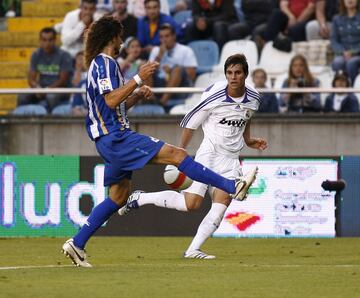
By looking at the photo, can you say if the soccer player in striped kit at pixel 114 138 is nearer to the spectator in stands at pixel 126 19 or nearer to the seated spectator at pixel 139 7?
the spectator in stands at pixel 126 19

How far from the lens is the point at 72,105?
19.9 metres

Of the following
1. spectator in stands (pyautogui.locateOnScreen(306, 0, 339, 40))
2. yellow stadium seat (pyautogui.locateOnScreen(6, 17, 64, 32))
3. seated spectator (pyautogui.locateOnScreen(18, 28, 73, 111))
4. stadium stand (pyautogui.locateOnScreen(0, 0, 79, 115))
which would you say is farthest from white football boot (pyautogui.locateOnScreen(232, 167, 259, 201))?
yellow stadium seat (pyautogui.locateOnScreen(6, 17, 64, 32))

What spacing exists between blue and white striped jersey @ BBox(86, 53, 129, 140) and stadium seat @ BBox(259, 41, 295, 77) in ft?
31.1

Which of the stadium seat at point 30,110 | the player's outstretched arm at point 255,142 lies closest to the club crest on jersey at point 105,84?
the player's outstretched arm at point 255,142

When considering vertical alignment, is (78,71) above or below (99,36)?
below

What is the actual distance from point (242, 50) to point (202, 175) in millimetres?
9797

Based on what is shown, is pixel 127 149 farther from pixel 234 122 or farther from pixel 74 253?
pixel 234 122

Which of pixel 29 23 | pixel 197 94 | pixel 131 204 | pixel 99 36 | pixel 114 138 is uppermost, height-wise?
pixel 99 36

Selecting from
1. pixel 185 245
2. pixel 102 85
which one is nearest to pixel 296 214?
pixel 185 245

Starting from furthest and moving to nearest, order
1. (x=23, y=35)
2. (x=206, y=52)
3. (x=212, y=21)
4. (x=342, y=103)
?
(x=23, y=35)
(x=212, y=21)
(x=206, y=52)
(x=342, y=103)

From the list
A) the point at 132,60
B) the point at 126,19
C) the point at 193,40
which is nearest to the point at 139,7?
the point at 126,19

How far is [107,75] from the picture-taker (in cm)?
1156

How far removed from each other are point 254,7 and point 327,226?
5.47 meters

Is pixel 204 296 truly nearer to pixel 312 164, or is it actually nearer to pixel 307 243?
pixel 307 243
